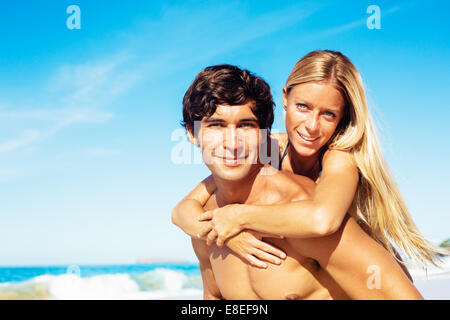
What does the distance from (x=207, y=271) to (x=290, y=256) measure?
1.06 m

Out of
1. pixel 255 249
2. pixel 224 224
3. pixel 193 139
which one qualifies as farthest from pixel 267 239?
pixel 193 139

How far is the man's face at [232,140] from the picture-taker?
3029mm

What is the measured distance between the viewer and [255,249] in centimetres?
296

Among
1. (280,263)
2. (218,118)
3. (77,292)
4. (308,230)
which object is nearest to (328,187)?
(308,230)

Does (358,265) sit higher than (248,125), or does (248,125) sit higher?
(248,125)

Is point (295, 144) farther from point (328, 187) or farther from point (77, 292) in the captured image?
point (77, 292)

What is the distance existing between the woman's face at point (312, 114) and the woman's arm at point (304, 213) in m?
0.33

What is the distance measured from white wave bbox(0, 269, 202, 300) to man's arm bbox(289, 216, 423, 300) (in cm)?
2322

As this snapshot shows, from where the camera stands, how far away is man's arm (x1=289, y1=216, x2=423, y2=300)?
2.79m

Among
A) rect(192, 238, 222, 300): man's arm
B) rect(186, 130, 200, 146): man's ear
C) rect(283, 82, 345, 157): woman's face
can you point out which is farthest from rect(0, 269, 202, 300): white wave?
rect(283, 82, 345, 157): woman's face

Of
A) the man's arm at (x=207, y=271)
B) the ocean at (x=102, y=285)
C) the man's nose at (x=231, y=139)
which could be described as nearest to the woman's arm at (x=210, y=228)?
the man's arm at (x=207, y=271)

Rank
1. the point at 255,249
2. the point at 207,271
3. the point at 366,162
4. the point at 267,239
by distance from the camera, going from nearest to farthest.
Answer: the point at 255,249 < the point at 267,239 < the point at 366,162 < the point at 207,271

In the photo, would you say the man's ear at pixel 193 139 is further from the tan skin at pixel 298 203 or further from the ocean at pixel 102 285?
the ocean at pixel 102 285

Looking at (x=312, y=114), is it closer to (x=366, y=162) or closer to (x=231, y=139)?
(x=366, y=162)
